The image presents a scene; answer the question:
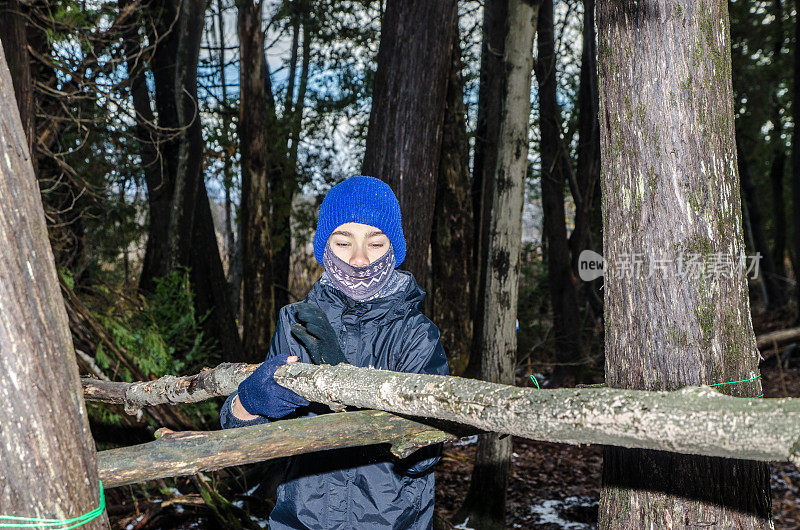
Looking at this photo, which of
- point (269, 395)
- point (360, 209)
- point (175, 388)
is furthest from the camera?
point (175, 388)

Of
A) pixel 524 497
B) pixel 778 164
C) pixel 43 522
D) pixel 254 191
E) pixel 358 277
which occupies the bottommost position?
pixel 524 497

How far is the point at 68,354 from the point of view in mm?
1625

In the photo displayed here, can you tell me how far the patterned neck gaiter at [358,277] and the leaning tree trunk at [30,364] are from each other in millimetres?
1267

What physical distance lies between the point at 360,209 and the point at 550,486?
6325 mm

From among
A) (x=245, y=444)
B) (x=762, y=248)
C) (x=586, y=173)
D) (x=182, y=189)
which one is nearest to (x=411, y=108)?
(x=245, y=444)

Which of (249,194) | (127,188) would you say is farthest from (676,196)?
(127,188)

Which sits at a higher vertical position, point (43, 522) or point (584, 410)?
point (584, 410)

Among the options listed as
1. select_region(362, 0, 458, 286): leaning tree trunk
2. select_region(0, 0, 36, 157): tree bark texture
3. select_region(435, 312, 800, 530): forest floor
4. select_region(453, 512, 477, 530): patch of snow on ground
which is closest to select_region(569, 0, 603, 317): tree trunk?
select_region(435, 312, 800, 530): forest floor

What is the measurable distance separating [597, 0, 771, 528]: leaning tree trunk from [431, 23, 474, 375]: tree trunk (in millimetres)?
7021

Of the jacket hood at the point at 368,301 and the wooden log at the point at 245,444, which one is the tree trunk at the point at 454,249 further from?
the wooden log at the point at 245,444

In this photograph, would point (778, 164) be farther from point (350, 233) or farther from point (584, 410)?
point (584, 410)

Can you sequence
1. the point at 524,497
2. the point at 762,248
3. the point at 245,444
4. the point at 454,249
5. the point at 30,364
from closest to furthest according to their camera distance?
the point at 30,364, the point at 245,444, the point at 524,497, the point at 454,249, the point at 762,248

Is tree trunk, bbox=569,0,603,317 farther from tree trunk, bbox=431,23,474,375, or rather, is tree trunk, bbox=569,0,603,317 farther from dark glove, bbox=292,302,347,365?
dark glove, bbox=292,302,347,365

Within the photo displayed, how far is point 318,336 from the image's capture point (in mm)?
2357
